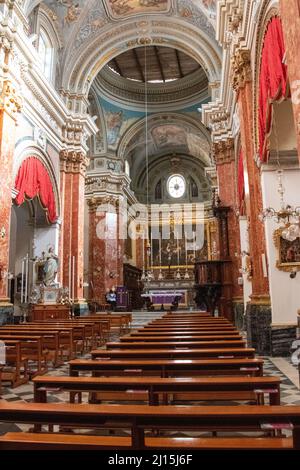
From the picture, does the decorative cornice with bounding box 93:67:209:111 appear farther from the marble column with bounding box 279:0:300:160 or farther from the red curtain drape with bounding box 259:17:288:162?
the marble column with bounding box 279:0:300:160

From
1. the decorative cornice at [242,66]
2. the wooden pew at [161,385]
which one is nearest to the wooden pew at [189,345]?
the wooden pew at [161,385]

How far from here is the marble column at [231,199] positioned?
1077cm

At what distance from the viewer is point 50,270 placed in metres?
11.2

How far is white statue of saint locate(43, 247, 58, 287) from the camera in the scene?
36.7 feet

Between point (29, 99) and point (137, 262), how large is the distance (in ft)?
44.9

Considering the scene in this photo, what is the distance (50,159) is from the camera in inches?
475

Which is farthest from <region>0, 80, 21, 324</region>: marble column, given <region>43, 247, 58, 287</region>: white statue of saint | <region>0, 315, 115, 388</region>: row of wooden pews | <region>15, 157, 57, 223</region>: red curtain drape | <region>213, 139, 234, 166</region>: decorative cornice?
<region>213, 139, 234, 166</region>: decorative cornice

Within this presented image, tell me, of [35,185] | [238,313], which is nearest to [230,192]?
[238,313]

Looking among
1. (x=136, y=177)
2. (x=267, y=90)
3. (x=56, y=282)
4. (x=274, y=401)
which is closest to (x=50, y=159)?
(x=56, y=282)

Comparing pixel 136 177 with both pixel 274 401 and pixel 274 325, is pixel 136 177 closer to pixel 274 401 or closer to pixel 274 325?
pixel 274 325

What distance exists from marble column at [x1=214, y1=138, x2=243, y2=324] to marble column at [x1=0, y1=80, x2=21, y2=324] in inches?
237

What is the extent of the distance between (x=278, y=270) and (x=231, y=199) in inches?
230

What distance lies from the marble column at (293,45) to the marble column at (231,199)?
7.33 meters

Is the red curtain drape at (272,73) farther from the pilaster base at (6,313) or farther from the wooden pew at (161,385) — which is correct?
the pilaster base at (6,313)
